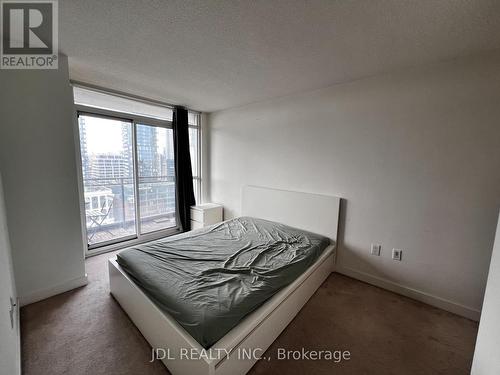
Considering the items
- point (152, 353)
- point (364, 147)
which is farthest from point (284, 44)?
point (152, 353)

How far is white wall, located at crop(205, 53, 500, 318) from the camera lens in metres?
1.75

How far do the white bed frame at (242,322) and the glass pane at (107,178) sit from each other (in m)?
1.57

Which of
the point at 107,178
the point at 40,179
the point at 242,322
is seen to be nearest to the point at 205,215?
the point at 107,178

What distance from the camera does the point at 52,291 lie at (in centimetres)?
202

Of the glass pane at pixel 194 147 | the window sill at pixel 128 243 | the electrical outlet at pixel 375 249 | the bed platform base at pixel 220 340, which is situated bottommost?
the window sill at pixel 128 243

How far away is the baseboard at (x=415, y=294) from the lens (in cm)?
185

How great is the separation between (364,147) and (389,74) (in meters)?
0.76

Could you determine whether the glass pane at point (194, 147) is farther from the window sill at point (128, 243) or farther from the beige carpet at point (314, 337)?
the beige carpet at point (314, 337)

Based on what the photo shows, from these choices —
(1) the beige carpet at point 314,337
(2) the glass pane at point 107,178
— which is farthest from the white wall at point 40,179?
(2) the glass pane at point 107,178

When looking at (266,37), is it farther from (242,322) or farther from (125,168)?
(125,168)

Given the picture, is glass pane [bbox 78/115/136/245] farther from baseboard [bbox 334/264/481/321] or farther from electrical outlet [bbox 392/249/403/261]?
electrical outlet [bbox 392/249/403/261]

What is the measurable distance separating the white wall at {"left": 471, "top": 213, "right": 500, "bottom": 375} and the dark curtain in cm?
364

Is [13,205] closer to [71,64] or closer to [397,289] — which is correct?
[71,64]

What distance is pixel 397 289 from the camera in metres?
2.18
